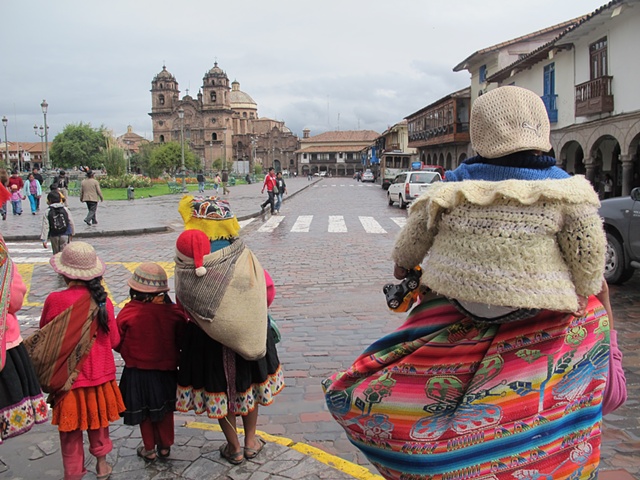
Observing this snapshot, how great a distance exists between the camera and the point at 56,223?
9516 millimetres

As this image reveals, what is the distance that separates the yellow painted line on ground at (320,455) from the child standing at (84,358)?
0.86 metres

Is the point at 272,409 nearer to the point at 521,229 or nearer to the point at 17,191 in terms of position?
the point at 521,229

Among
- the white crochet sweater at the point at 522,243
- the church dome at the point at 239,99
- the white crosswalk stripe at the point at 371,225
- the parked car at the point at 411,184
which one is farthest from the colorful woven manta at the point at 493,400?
the church dome at the point at 239,99

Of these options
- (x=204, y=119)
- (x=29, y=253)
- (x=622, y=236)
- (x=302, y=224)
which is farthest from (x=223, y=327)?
(x=204, y=119)

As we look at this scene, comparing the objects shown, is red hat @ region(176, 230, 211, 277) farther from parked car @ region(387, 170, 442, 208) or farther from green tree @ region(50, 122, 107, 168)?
green tree @ region(50, 122, 107, 168)

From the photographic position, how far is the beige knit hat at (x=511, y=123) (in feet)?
5.95

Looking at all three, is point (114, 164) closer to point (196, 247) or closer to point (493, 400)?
point (196, 247)

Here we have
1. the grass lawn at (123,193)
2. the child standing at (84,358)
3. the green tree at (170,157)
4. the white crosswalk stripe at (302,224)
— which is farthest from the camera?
the green tree at (170,157)

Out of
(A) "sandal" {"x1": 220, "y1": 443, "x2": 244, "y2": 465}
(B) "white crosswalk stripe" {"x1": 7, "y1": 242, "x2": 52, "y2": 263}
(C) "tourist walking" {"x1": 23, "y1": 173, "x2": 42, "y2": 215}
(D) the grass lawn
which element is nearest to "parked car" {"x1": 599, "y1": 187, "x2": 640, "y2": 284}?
(A) "sandal" {"x1": 220, "y1": 443, "x2": 244, "y2": 465}

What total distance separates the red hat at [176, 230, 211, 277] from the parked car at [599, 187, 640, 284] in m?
6.40

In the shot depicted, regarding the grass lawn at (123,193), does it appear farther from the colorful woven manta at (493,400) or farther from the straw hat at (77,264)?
the colorful woven manta at (493,400)

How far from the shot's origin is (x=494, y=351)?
5.63 feet

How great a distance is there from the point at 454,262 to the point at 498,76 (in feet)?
93.6

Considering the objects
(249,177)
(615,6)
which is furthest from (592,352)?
(249,177)
